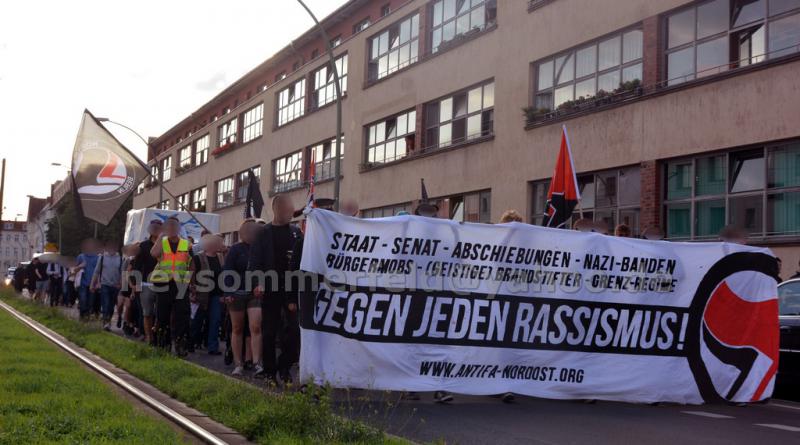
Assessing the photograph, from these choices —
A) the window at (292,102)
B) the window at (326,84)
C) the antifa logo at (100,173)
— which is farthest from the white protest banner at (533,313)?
the window at (292,102)

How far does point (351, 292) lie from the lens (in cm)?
855

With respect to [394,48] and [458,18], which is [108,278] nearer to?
[458,18]

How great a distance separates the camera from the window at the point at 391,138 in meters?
29.8

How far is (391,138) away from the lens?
31.1 meters

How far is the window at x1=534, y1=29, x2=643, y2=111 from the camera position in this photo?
2012 centimetres

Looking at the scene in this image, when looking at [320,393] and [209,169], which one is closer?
[320,393]

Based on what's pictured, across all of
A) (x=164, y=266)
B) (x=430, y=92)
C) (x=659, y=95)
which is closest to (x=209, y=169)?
(x=430, y=92)

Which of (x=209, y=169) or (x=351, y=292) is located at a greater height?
(x=209, y=169)

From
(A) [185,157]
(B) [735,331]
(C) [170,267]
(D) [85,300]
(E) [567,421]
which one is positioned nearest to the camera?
(E) [567,421]

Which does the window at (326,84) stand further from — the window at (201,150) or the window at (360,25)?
the window at (201,150)

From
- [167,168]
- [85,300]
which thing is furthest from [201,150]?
[85,300]

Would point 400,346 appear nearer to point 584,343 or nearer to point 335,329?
point 335,329

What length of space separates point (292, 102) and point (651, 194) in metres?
24.5

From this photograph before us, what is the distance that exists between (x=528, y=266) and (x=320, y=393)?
3.10 meters
